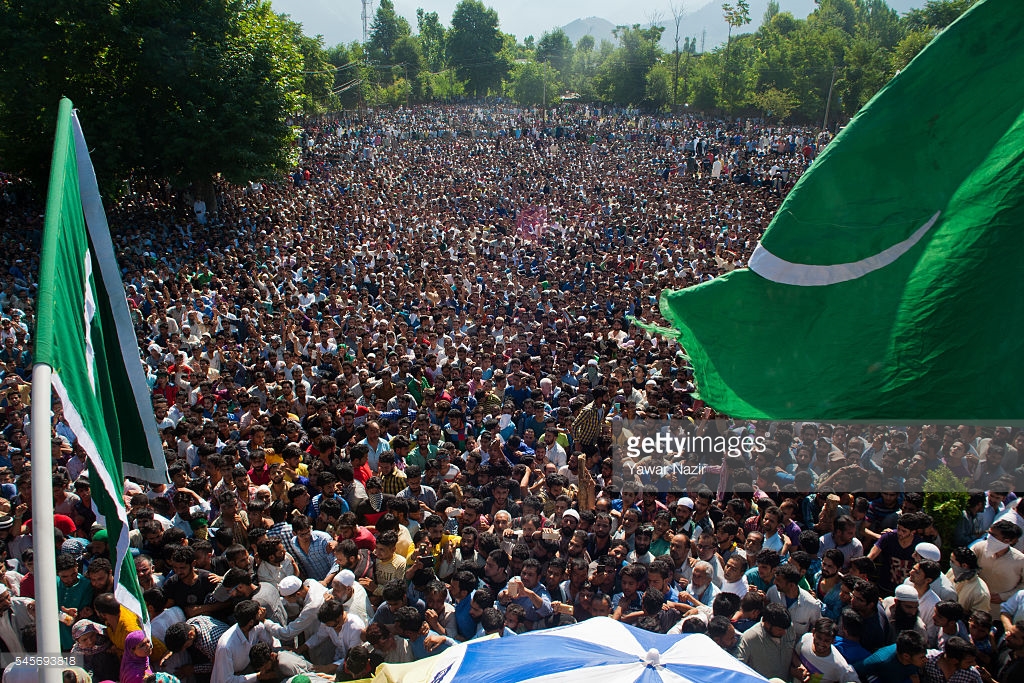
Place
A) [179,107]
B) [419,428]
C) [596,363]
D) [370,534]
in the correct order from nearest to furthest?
[370,534] → [419,428] → [596,363] → [179,107]

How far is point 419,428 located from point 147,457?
156 inches

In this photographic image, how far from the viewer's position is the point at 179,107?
65.5 feet

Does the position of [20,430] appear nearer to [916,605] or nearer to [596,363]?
[596,363]

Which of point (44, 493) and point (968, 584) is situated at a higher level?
point (44, 493)

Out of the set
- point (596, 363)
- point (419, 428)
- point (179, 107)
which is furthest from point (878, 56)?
point (419, 428)

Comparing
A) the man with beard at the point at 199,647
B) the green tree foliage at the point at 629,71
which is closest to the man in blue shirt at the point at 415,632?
the man with beard at the point at 199,647

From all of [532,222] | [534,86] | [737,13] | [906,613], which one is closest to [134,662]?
[906,613]

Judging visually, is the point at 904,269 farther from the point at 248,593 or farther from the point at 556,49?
the point at 556,49

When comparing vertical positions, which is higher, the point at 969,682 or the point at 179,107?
the point at 179,107

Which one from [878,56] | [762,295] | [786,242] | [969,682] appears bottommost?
[969,682]

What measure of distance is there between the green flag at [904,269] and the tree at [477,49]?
72.7m

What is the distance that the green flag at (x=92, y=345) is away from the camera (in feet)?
7.34

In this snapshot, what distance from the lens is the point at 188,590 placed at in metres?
4.31
